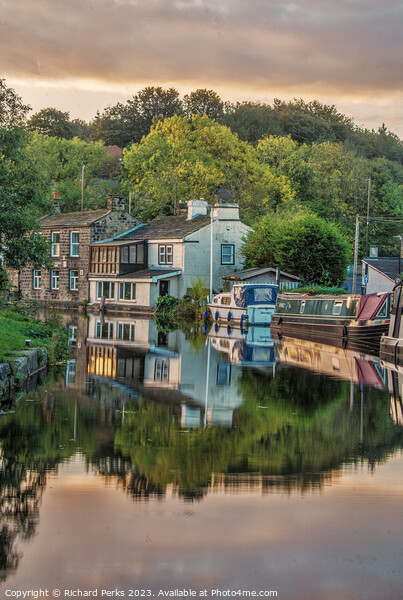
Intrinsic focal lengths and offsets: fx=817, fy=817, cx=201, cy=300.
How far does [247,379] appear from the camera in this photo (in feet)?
73.3

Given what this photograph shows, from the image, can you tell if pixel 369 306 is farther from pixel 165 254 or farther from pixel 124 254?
pixel 124 254

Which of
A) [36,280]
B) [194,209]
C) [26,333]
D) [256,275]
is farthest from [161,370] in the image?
[36,280]

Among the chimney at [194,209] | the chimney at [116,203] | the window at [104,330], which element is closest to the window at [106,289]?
the chimney at [116,203]

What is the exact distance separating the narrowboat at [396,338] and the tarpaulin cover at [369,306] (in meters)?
4.92

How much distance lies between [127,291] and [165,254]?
404cm

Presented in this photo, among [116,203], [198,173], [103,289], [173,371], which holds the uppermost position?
[198,173]

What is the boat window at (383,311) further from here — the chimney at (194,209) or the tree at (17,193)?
the chimney at (194,209)

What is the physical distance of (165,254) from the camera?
6000cm

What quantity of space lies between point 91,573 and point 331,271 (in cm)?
4883

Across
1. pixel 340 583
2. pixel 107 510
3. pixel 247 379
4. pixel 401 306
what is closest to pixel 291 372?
pixel 247 379

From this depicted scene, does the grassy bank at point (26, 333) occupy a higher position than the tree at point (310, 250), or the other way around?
the tree at point (310, 250)

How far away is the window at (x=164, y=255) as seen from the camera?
59500 mm

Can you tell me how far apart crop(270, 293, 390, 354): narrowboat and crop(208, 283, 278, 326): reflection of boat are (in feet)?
8.91

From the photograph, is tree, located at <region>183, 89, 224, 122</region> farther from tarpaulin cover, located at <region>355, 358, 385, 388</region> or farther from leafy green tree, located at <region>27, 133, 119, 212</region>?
tarpaulin cover, located at <region>355, 358, 385, 388</region>
